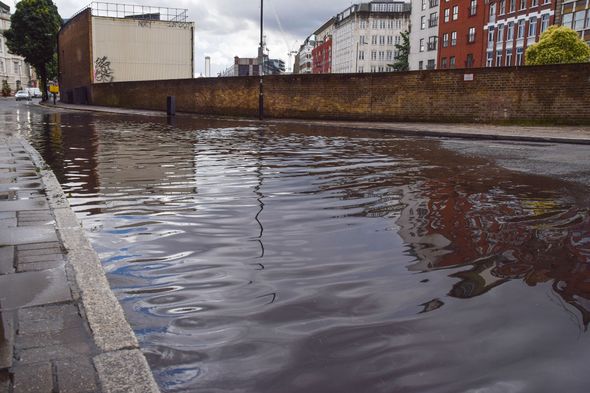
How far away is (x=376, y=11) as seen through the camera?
9531cm

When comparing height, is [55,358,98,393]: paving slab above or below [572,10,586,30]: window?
below

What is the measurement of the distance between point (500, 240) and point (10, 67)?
326 feet

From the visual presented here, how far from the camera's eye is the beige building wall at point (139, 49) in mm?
44281

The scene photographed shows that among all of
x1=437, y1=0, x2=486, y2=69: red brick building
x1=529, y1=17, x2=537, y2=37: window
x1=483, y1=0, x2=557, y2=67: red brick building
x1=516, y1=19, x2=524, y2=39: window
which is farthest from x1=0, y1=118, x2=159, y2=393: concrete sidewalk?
x1=437, y1=0, x2=486, y2=69: red brick building

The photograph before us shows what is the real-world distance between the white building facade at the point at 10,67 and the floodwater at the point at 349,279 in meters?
91.8

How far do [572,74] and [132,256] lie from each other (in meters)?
19.6

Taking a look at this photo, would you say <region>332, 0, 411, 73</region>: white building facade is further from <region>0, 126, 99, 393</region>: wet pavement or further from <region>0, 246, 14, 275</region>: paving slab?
<region>0, 246, 14, 275</region>: paving slab

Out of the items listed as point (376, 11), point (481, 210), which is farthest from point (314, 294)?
point (376, 11)

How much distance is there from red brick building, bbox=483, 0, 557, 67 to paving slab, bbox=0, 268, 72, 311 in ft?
166

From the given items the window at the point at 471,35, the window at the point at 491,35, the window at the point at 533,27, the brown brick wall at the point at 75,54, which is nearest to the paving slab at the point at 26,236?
the brown brick wall at the point at 75,54

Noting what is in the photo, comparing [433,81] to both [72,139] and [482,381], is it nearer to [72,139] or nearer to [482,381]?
[72,139]

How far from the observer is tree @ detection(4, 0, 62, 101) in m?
55.9

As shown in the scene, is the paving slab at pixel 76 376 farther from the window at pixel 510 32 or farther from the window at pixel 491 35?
the window at pixel 491 35

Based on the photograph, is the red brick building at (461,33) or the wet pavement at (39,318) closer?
the wet pavement at (39,318)
